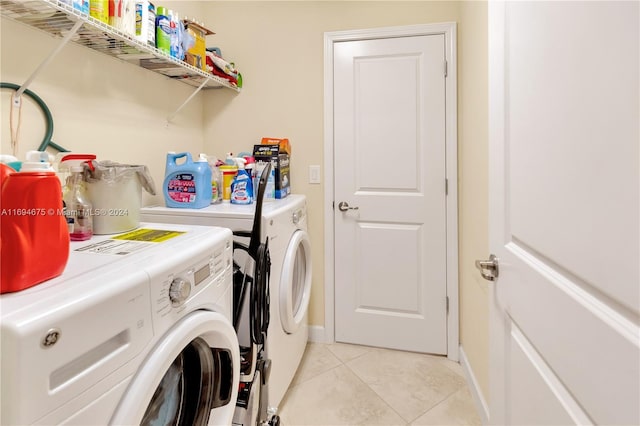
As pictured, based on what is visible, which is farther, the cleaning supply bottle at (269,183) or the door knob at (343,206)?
the door knob at (343,206)

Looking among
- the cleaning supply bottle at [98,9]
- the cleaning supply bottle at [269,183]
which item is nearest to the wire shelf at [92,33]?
the cleaning supply bottle at [98,9]

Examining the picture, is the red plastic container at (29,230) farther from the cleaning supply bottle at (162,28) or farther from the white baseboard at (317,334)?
the white baseboard at (317,334)

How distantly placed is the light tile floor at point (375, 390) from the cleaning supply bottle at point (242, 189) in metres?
1.07

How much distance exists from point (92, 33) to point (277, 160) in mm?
1030

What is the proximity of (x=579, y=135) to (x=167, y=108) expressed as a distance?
2088 millimetres

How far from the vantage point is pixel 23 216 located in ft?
2.05

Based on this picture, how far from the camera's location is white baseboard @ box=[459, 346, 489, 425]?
5.30ft

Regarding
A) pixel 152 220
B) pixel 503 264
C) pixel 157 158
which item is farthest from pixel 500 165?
pixel 157 158

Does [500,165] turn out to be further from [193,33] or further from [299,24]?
[299,24]

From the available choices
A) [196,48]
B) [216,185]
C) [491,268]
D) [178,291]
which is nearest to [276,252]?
[216,185]

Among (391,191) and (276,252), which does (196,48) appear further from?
(391,191)

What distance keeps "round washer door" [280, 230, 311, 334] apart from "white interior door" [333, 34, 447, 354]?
373 millimetres

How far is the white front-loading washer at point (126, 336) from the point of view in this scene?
1.64ft

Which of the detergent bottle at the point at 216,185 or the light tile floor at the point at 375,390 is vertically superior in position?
the detergent bottle at the point at 216,185
